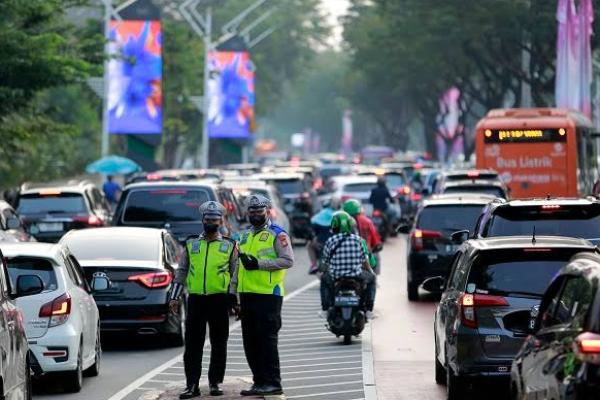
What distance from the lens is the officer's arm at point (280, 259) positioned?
1542 centimetres

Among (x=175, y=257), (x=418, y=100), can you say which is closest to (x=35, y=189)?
(x=175, y=257)

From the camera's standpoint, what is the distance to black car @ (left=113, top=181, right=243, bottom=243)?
1053 inches

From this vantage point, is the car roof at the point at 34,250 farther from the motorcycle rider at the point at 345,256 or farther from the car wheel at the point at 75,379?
the motorcycle rider at the point at 345,256

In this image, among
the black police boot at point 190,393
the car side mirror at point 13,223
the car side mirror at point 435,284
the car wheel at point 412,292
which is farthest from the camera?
the car wheel at point 412,292

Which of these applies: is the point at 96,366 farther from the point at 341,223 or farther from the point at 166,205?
the point at 166,205

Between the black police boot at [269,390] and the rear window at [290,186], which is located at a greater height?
the rear window at [290,186]

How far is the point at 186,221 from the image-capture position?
2673 centimetres

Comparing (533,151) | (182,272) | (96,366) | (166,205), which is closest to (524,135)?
(533,151)

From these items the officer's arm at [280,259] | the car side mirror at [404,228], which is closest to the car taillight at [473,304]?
the officer's arm at [280,259]

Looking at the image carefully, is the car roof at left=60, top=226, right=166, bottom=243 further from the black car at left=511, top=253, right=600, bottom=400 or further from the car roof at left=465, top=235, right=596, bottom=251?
the black car at left=511, top=253, right=600, bottom=400

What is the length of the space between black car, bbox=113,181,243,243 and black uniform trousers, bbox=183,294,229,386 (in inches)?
433

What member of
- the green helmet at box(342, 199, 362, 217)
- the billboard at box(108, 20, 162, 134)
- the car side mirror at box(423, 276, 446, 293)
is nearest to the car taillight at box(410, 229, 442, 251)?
the green helmet at box(342, 199, 362, 217)

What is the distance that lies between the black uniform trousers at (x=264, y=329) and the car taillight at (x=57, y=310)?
65.5 inches

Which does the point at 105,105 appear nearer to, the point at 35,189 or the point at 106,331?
the point at 35,189
